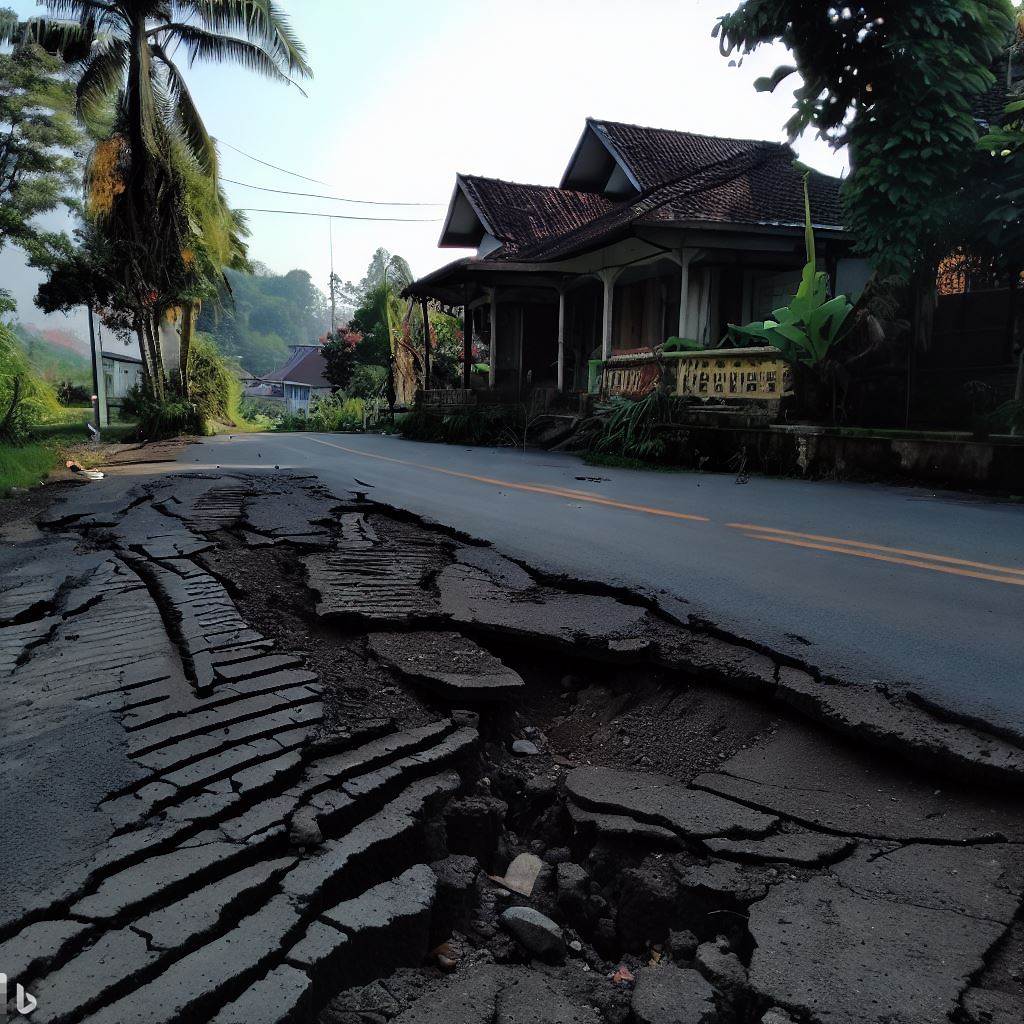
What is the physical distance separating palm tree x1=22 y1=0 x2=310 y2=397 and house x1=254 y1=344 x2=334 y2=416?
39693 millimetres

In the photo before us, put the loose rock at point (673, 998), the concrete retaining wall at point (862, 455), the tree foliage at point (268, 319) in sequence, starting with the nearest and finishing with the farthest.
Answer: the loose rock at point (673, 998)
the concrete retaining wall at point (862, 455)
the tree foliage at point (268, 319)

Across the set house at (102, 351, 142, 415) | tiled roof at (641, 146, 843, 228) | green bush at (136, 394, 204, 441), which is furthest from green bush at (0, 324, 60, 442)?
house at (102, 351, 142, 415)

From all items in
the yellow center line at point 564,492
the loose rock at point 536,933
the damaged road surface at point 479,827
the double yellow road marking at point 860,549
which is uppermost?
the double yellow road marking at point 860,549

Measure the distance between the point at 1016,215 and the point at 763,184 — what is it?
871cm

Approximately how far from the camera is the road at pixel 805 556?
303cm

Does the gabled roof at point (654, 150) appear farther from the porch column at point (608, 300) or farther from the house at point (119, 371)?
the house at point (119, 371)

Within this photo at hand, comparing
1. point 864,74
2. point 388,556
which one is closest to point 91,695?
point 388,556

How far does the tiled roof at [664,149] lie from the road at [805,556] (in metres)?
11.2

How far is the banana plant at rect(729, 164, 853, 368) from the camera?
32.9 ft

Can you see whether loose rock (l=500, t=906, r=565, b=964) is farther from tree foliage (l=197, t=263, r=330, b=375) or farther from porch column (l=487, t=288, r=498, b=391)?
tree foliage (l=197, t=263, r=330, b=375)

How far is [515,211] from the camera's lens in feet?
73.7

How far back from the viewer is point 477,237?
78.5 feet

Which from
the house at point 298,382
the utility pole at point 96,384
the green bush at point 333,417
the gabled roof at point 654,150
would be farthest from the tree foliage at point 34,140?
the house at point 298,382

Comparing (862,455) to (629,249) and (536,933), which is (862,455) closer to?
(536,933)
